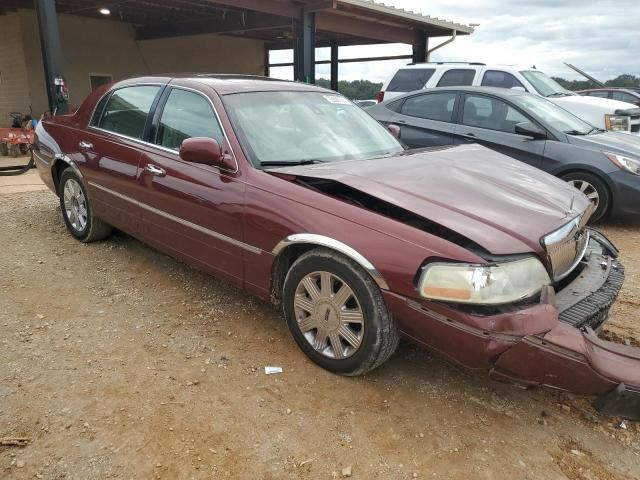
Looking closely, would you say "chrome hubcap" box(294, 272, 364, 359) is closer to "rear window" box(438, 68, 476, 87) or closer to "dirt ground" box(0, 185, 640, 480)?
"dirt ground" box(0, 185, 640, 480)

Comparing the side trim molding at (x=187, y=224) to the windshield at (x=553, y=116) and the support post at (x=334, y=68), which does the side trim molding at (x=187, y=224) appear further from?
the support post at (x=334, y=68)

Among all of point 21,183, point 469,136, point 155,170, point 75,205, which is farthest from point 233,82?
point 21,183

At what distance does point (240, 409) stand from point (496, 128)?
5169mm

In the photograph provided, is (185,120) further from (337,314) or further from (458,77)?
(458,77)

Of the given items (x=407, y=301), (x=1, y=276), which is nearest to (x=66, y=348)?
(x=1, y=276)

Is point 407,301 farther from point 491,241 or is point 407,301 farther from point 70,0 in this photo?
point 70,0

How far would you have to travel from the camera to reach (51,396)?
2668mm

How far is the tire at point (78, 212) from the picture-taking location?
475 cm

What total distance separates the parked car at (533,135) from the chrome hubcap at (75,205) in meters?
3.36

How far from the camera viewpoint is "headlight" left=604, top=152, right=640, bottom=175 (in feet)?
18.7

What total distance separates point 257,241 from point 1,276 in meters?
2.49

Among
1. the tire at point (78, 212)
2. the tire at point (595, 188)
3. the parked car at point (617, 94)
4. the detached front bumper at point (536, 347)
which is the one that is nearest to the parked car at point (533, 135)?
the tire at point (595, 188)

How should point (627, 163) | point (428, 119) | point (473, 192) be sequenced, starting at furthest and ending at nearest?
point (428, 119), point (627, 163), point (473, 192)

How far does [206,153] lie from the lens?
310 centimetres
